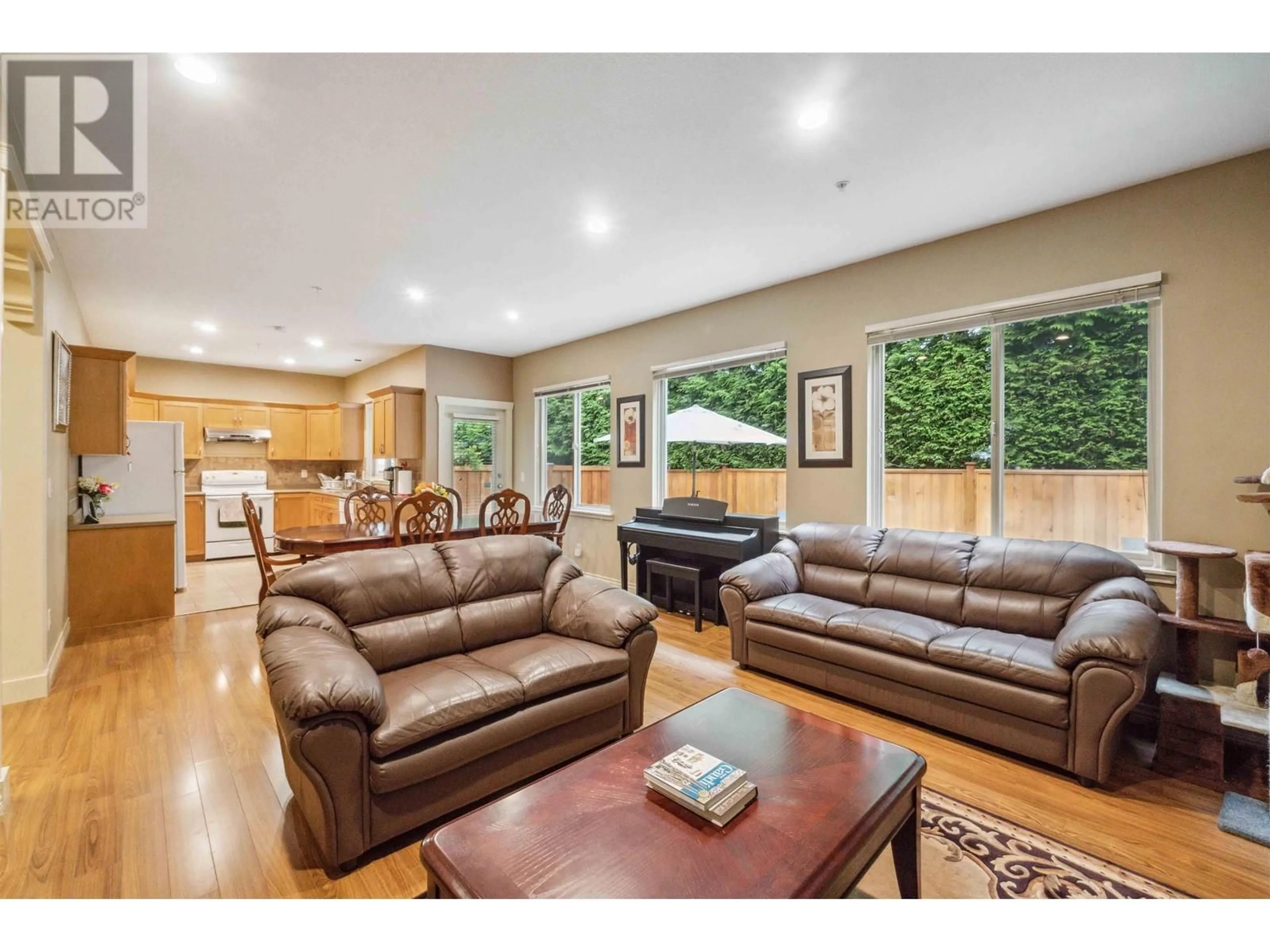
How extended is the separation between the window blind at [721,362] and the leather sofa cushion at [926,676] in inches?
91.3

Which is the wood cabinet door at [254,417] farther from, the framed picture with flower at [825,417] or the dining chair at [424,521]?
the framed picture with flower at [825,417]

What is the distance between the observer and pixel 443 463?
6.68m

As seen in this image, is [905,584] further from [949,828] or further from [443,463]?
[443,463]

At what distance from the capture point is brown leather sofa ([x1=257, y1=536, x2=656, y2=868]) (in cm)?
170

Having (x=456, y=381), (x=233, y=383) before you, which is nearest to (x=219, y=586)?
(x=456, y=381)

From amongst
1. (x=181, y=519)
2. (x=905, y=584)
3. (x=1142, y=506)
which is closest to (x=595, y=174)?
(x=905, y=584)

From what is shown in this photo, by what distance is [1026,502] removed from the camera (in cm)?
337

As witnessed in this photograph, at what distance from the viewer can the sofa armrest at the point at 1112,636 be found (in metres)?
2.14

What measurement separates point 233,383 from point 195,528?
7.47 ft

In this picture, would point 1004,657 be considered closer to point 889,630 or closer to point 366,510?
point 889,630

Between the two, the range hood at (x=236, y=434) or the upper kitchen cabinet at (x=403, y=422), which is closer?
the upper kitchen cabinet at (x=403, y=422)

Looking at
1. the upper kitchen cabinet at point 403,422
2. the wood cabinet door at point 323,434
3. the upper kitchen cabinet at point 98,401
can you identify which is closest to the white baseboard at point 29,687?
the upper kitchen cabinet at point 98,401

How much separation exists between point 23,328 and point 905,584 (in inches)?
212

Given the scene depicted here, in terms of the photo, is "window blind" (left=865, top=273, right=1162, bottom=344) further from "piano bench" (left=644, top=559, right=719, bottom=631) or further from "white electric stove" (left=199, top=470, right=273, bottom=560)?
"white electric stove" (left=199, top=470, right=273, bottom=560)
